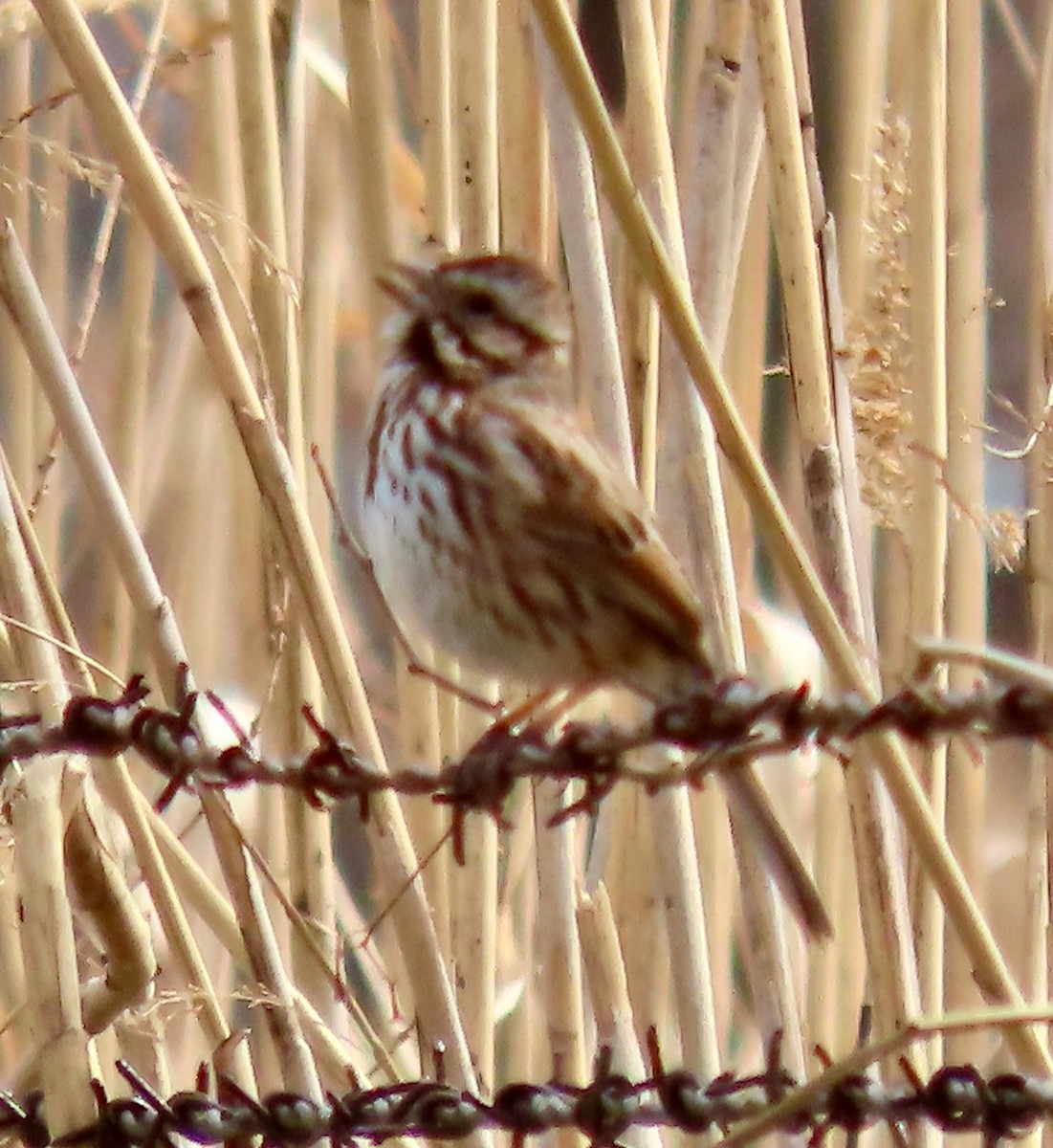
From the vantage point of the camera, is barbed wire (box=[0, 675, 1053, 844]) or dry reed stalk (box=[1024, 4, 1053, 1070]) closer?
barbed wire (box=[0, 675, 1053, 844])

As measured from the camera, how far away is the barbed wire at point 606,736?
34.7 inches

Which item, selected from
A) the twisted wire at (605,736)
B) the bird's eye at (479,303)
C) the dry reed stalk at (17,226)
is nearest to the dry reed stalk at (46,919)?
the twisted wire at (605,736)

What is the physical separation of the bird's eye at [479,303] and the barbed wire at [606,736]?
0.55m

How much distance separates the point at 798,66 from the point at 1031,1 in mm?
2833

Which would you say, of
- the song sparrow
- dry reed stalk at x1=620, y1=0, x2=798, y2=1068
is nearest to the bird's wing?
the song sparrow

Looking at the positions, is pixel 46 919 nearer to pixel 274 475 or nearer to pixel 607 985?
pixel 274 475

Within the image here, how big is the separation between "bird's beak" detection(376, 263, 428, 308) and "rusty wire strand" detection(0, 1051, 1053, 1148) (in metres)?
0.68

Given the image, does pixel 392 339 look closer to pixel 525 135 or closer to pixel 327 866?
pixel 525 135

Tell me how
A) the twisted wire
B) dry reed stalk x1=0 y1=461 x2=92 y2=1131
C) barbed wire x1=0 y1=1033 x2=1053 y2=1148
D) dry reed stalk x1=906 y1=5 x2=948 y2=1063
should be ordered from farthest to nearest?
dry reed stalk x1=906 y1=5 x2=948 y2=1063, dry reed stalk x1=0 y1=461 x2=92 y2=1131, barbed wire x1=0 y1=1033 x2=1053 y2=1148, the twisted wire

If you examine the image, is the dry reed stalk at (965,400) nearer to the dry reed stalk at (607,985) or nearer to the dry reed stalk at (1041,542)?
the dry reed stalk at (1041,542)

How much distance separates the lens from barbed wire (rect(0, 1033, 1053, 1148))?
0.99 metres

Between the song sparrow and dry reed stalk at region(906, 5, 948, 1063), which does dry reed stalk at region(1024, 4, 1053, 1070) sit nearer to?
dry reed stalk at region(906, 5, 948, 1063)

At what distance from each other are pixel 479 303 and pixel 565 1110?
0.71 m

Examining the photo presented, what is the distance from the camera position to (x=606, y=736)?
0.97 metres
